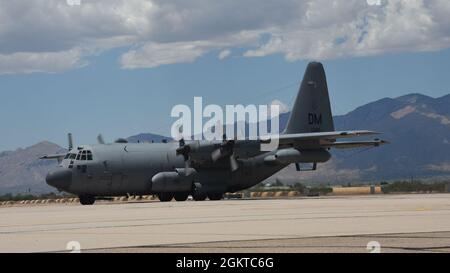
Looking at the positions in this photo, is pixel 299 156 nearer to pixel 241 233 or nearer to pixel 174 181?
pixel 174 181

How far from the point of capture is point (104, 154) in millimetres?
53000

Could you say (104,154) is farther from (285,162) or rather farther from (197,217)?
(197,217)

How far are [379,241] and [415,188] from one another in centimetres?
6736

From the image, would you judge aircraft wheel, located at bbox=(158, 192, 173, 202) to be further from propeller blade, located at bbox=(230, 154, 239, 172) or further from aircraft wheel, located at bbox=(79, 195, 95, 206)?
aircraft wheel, located at bbox=(79, 195, 95, 206)

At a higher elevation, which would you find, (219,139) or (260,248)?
(219,139)

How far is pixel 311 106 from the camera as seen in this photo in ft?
198

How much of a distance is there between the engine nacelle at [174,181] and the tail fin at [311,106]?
8576mm

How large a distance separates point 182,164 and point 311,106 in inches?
405

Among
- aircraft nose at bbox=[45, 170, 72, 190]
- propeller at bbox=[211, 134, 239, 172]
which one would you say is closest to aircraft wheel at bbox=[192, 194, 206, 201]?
propeller at bbox=[211, 134, 239, 172]

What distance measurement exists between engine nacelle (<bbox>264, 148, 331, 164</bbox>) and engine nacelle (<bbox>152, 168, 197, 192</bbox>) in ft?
17.9

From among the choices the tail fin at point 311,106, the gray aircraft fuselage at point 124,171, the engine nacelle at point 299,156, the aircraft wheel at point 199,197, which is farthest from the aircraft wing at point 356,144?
the aircraft wheel at point 199,197

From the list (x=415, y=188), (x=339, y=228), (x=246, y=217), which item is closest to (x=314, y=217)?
(x=246, y=217)

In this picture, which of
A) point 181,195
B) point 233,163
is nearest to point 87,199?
point 181,195

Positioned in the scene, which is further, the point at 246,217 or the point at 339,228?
the point at 246,217
